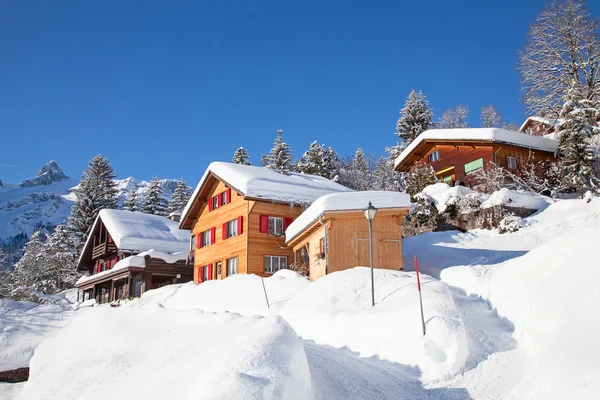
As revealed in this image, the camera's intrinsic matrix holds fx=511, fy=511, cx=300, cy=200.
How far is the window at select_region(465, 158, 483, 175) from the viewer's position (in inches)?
1348

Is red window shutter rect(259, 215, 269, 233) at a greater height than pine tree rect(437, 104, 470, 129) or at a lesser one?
lesser

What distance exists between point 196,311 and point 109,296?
31.4m

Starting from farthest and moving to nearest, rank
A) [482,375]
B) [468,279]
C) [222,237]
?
[222,237], [468,279], [482,375]

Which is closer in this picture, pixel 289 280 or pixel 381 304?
pixel 381 304

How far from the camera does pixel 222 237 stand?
3020 cm

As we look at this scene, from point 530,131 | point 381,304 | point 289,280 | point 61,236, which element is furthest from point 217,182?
point 530,131

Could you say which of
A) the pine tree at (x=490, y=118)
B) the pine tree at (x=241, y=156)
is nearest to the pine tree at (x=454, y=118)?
the pine tree at (x=490, y=118)

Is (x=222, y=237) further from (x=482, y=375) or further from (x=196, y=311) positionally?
(x=482, y=375)

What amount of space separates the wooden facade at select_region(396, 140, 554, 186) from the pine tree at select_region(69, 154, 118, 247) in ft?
109

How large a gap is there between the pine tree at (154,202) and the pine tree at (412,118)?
26686 millimetres

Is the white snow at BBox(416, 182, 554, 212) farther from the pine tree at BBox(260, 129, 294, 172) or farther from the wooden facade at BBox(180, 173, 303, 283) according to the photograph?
the pine tree at BBox(260, 129, 294, 172)

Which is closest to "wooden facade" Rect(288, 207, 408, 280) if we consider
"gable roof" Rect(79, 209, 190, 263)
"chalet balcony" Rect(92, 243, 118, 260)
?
"gable roof" Rect(79, 209, 190, 263)

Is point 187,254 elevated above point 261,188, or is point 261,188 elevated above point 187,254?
point 261,188

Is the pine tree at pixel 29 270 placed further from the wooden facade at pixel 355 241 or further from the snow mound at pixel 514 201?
the snow mound at pixel 514 201
